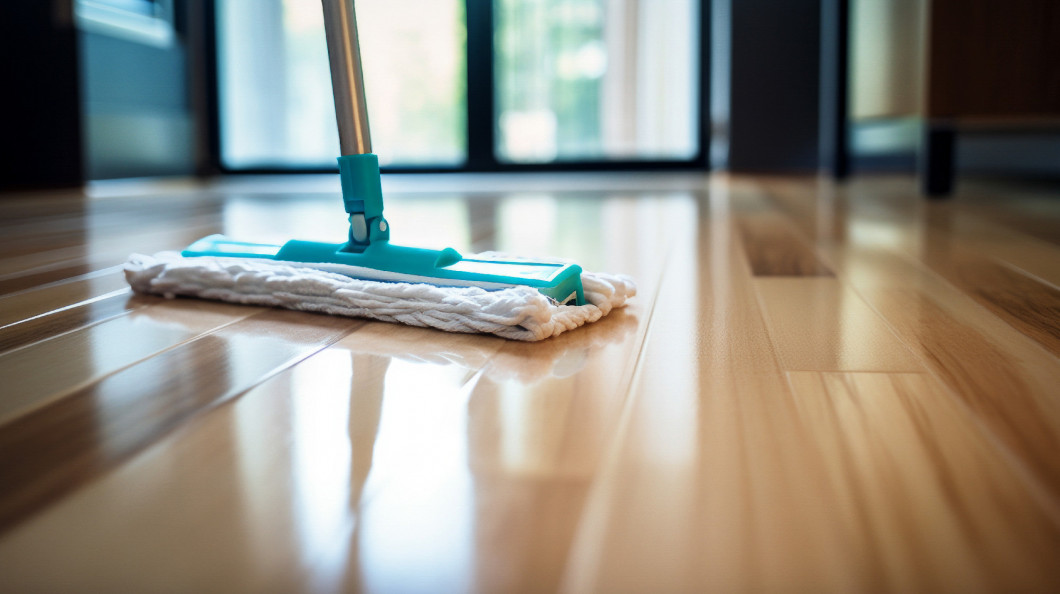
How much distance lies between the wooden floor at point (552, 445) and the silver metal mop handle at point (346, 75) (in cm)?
16

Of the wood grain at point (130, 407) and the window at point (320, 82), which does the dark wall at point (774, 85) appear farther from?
the wood grain at point (130, 407)

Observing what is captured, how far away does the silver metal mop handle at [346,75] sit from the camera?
82 centimetres

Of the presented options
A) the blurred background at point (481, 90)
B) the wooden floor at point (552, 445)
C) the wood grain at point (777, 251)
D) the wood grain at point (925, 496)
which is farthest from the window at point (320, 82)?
the wood grain at point (925, 496)

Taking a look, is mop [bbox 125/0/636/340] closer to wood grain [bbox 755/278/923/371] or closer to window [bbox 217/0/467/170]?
wood grain [bbox 755/278/923/371]

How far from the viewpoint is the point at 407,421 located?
51 cm

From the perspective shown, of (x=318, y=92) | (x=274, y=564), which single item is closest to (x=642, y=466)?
(x=274, y=564)

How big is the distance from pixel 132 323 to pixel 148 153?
2.56 meters

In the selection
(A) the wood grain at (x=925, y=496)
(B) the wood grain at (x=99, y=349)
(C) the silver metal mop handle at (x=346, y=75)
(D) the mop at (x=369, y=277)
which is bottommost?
(A) the wood grain at (x=925, y=496)

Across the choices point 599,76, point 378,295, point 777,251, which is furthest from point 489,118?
point 378,295

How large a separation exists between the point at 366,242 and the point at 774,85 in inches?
113

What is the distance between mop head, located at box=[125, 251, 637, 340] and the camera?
707mm

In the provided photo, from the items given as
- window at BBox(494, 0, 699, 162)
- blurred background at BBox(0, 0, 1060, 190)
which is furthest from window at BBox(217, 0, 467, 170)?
window at BBox(494, 0, 699, 162)

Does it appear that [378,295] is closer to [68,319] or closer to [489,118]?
[68,319]

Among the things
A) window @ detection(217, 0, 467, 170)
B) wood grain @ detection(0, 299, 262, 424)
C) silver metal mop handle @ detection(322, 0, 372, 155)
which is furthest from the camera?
window @ detection(217, 0, 467, 170)
